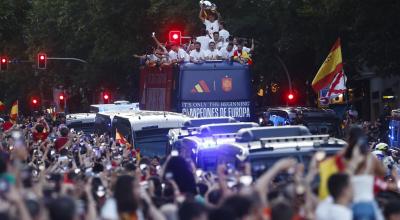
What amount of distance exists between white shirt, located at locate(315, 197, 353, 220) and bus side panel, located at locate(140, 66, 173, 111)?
66.0 feet

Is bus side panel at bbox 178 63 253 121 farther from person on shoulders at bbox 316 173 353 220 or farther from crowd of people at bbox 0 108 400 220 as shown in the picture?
person on shoulders at bbox 316 173 353 220

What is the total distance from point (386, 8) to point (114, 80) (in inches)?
1087

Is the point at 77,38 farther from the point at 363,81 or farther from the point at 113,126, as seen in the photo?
the point at 113,126

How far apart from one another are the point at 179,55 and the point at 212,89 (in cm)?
123

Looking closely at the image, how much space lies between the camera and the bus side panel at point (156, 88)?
29109mm

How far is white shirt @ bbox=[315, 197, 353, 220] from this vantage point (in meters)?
8.41

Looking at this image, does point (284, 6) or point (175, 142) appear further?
point (284, 6)

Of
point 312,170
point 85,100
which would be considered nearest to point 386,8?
point 312,170

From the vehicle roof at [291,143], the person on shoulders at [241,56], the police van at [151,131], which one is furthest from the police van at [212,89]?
the vehicle roof at [291,143]

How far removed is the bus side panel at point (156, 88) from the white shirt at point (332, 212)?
66.0 feet

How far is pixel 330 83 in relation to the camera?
27156 mm

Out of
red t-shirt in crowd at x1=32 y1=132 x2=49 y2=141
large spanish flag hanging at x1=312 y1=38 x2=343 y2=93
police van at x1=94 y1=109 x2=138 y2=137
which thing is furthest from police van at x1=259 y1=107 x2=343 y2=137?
red t-shirt in crowd at x1=32 y1=132 x2=49 y2=141

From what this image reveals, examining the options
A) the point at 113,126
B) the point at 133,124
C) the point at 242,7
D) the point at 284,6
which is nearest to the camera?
the point at 133,124

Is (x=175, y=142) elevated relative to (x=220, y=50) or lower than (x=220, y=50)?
lower
